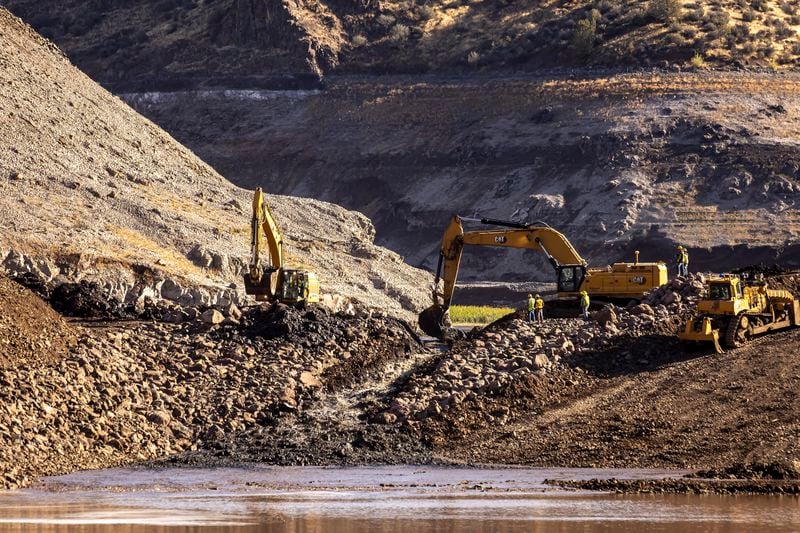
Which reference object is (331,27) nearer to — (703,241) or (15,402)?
(703,241)

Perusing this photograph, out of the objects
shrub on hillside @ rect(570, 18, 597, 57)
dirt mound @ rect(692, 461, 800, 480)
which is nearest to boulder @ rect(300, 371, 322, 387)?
dirt mound @ rect(692, 461, 800, 480)

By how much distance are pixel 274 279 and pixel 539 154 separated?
133ft

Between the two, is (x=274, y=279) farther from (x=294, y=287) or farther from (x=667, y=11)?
(x=667, y=11)

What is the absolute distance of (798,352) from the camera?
33.7m

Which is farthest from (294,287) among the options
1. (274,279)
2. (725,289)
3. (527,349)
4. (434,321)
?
(725,289)

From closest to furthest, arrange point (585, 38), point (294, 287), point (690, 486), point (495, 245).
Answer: point (690, 486) < point (495, 245) < point (294, 287) < point (585, 38)

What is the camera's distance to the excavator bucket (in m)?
43.6

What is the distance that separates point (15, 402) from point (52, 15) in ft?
280

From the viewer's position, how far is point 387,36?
100 m

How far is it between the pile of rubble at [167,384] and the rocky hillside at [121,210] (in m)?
7.99

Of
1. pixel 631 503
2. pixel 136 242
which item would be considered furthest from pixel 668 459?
pixel 136 242

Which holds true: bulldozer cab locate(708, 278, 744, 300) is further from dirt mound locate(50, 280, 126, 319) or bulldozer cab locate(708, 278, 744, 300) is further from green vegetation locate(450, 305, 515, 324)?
green vegetation locate(450, 305, 515, 324)

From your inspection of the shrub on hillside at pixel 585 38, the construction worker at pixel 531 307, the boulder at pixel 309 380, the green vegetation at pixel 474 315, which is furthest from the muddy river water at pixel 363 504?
the shrub on hillside at pixel 585 38

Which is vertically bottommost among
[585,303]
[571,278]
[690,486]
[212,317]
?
[690,486]
